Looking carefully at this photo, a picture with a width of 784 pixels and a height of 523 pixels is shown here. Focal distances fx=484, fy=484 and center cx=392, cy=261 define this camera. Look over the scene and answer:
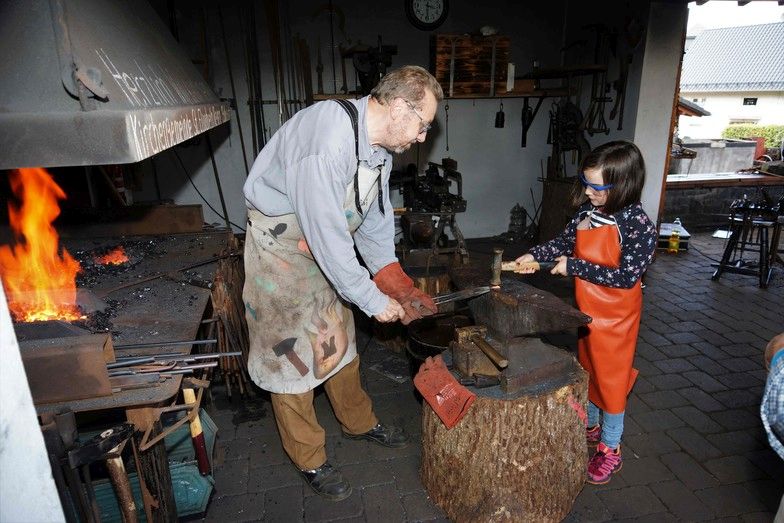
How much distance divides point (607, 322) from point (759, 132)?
106 ft

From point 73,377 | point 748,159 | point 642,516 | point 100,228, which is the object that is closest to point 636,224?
point 642,516

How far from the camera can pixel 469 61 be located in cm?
645

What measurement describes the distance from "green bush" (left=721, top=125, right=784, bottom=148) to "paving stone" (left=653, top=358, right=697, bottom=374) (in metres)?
26.7

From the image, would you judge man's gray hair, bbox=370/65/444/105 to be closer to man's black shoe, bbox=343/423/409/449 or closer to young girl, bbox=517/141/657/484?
young girl, bbox=517/141/657/484

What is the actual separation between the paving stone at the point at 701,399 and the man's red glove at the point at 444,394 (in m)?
2.26

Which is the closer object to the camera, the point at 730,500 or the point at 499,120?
the point at 730,500

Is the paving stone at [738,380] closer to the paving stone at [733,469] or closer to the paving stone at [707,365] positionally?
the paving stone at [707,365]

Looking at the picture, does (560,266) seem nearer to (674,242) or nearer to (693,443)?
(693,443)

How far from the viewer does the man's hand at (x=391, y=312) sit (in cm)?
231

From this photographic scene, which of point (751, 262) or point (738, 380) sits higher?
point (751, 262)

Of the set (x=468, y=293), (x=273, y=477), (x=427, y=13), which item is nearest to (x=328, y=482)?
(x=273, y=477)

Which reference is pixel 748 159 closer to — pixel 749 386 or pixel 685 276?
pixel 685 276

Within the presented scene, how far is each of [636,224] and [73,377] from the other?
2564 mm

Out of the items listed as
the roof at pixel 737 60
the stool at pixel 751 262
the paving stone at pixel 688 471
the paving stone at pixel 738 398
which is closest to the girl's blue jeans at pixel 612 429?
the paving stone at pixel 688 471
